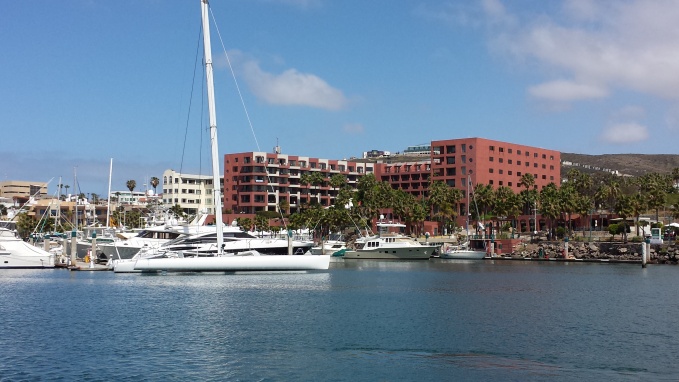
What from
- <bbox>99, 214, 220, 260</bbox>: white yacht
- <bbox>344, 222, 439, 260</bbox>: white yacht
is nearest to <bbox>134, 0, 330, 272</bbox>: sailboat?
<bbox>99, 214, 220, 260</bbox>: white yacht

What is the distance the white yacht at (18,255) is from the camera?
86875 mm

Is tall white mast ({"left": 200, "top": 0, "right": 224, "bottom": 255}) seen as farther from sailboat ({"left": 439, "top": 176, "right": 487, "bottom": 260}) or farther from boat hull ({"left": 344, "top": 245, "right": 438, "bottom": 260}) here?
sailboat ({"left": 439, "top": 176, "right": 487, "bottom": 260})

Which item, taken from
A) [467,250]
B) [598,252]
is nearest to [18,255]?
[467,250]

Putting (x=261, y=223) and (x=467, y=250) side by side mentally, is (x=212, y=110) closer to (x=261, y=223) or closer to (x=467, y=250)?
(x=467, y=250)

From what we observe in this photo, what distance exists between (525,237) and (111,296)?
4034 inches

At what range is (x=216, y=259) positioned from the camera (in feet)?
227

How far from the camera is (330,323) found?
139 ft

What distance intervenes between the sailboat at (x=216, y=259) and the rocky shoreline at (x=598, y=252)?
6049 centimetres

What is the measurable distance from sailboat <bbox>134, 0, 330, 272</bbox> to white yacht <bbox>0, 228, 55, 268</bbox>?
2210 cm

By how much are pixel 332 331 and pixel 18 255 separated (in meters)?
62.2

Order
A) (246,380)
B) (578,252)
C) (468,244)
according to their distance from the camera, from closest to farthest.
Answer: (246,380)
(578,252)
(468,244)

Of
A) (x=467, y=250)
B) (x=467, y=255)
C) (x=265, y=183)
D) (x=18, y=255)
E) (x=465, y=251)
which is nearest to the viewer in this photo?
(x=18, y=255)

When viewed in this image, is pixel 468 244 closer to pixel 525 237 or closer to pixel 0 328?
pixel 525 237

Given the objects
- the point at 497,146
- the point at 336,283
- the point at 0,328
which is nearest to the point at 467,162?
the point at 497,146
